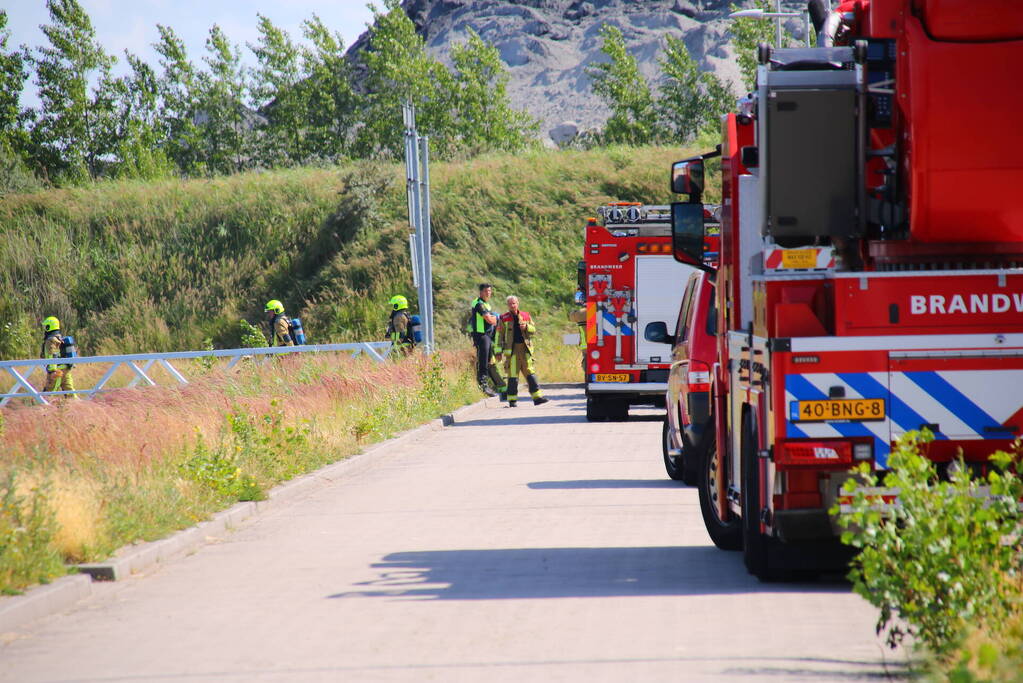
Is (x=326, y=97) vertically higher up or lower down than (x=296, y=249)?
higher up

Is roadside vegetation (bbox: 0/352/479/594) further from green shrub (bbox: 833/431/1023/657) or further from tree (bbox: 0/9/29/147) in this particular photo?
tree (bbox: 0/9/29/147)

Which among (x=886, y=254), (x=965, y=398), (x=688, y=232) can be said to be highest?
(x=688, y=232)

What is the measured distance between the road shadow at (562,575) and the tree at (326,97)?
2778 inches

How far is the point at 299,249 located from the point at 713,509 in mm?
41290

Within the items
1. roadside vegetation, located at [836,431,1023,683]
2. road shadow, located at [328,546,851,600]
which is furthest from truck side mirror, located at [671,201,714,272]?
roadside vegetation, located at [836,431,1023,683]

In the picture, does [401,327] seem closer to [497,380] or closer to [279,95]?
[497,380]

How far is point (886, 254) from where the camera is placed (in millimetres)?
8156

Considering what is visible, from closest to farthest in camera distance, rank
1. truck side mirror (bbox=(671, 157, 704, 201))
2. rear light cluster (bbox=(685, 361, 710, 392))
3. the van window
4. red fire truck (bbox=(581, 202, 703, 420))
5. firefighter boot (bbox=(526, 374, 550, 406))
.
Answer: truck side mirror (bbox=(671, 157, 704, 201)) → rear light cluster (bbox=(685, 361, 710, 392)) → the van window → red fire truck (bbox=(581, 202, 703, 420)) → firefighter boot (bbox=(526, 374, 550, 406))

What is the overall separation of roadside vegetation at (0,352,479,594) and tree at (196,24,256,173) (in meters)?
56.5

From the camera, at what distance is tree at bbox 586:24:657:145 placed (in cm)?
7262

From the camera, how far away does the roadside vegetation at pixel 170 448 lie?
9.22m

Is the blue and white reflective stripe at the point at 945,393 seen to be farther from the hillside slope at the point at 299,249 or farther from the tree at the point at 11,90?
the tree at the point at 11,90

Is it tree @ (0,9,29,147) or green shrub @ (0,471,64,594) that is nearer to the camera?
green shrub @ (0,471,64,594)

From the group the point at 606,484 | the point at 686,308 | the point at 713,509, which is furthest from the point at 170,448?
the point at 713,509
